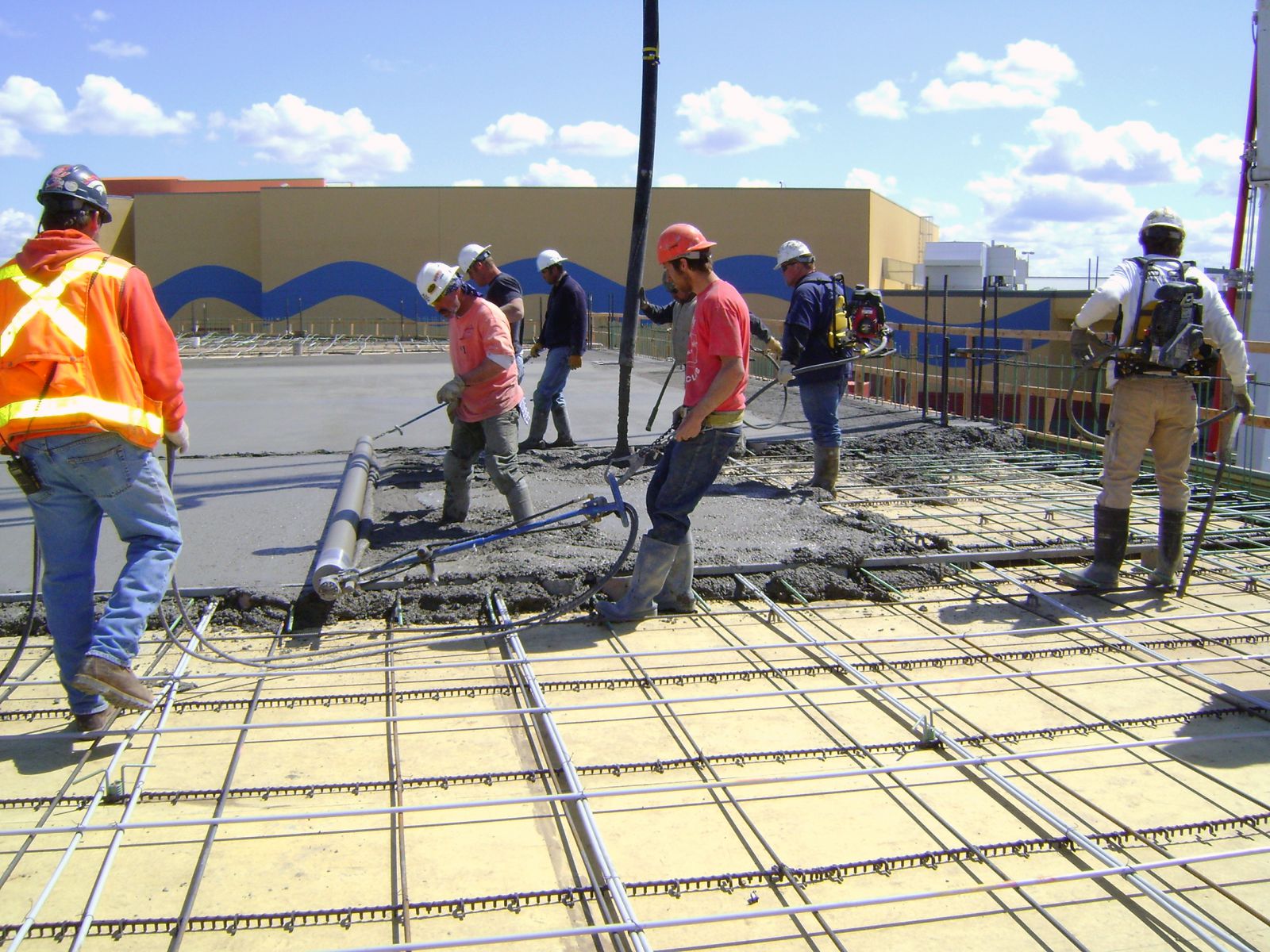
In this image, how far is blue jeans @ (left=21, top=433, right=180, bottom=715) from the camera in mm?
3586

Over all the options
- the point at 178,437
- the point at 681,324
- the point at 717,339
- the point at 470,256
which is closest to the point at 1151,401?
the point at 717,339

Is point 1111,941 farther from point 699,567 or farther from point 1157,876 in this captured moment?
point 699,567

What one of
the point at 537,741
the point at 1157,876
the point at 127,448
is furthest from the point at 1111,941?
the point at 127,448

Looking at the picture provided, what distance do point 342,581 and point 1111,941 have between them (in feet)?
10.8

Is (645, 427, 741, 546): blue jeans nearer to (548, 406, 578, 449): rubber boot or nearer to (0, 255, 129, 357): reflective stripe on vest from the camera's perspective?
(0, 255, 129, 357): reflective stripe on vest

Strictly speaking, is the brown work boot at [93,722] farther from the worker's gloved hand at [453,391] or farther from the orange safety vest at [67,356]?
the worker's gloved hand at [453,391]

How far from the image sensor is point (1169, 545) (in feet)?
17.4

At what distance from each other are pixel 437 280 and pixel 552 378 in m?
2.95

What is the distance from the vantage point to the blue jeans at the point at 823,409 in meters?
7.37

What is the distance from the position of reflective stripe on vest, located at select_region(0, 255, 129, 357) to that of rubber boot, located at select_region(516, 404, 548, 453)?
5.23 m

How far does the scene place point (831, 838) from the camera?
307 centimetres

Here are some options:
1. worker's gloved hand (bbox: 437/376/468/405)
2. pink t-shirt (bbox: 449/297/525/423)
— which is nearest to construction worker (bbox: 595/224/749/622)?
pink t-shirt (bbox: 449/297/525/423)

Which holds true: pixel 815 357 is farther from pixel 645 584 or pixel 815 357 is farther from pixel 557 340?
pixel 645 584

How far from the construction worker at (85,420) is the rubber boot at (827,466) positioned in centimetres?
460
